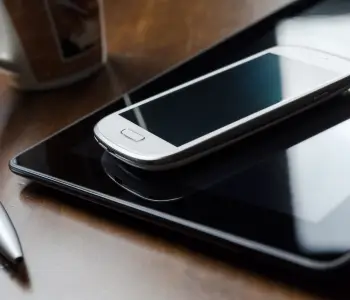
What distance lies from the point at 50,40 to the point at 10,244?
0.21 metres

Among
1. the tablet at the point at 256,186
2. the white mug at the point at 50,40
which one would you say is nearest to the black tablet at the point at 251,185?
the tablet at the point at 256,186

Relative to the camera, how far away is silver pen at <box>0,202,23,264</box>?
0.41 m

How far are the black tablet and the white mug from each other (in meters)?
0.10

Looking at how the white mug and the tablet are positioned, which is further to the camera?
the white mug

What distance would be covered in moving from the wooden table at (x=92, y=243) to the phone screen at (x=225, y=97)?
0.07 meters

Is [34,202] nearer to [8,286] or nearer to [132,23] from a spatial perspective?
[8,286]

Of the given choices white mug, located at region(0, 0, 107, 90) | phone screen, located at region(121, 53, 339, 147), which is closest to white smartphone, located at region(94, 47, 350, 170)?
phone screen, located at region(121, 53, 339, 147)

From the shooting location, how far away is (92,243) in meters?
0.41

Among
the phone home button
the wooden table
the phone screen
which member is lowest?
the wooden table

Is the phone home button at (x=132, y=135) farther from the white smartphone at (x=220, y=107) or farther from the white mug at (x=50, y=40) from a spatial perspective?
the white mug at (x=50, y=40)

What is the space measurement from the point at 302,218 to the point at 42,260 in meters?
0.14

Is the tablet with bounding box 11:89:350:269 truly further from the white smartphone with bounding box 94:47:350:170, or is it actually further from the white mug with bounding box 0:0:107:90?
the white mug with bounding box 0:0:107:90

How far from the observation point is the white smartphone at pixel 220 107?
427 mm

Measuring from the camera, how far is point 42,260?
0.41 meters
